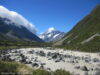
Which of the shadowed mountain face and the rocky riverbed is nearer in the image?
the rocky riverbed

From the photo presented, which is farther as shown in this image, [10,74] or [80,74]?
[80,74]

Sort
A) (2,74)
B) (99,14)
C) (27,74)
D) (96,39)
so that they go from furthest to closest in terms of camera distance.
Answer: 1. (99,14)
2. (96,39)
3. (27,74)
4. (2,74)

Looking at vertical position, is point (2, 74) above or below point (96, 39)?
below

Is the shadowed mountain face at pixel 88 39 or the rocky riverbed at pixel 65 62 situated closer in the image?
the rocky riverbed at pixel 65 62

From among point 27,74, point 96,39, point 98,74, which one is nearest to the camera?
point 27,74

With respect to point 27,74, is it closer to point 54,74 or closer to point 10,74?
point 10,74

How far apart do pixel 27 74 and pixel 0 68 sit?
268 cm

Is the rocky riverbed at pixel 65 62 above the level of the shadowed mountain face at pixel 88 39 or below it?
below

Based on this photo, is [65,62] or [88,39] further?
[88,39]

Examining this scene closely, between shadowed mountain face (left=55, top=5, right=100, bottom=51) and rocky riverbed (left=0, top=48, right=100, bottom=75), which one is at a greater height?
shadowed mountain face (left=55, top=5, right=100, bottom=51)

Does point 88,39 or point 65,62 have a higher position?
point 88,39

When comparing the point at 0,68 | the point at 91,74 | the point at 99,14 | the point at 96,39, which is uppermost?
the point at 99,14

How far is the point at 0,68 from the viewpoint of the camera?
1678cm

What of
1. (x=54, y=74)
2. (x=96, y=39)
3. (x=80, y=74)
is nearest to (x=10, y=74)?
(x=54, y=74)
